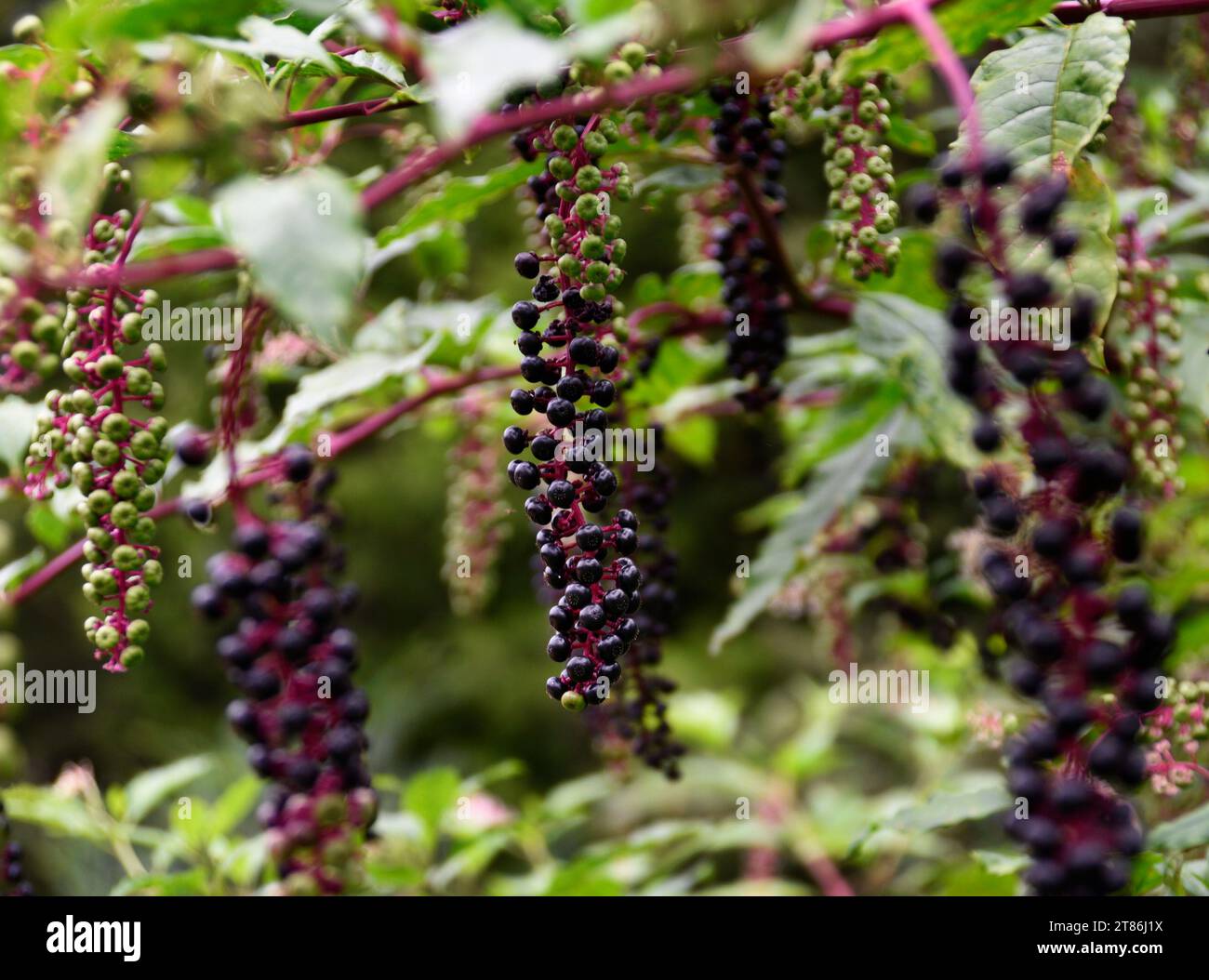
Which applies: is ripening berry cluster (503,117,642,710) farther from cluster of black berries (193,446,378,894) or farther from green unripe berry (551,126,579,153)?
cluster of black berries (193,446,378,894)

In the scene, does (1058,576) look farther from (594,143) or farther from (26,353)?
(26,353)

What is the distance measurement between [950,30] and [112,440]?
3.34ft

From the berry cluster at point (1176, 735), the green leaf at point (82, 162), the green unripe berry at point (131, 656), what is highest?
the green leaf at point (82, 162)

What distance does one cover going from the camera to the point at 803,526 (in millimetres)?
1985

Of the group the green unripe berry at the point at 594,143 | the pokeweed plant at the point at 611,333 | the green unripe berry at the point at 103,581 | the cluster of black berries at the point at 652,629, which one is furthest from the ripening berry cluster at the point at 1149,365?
the green unripe berry at the point at 103,581

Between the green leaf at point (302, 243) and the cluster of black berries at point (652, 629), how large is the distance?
101 cm

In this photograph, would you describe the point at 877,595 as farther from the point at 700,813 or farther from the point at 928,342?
the point at 700,813

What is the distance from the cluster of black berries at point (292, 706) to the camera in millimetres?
1012

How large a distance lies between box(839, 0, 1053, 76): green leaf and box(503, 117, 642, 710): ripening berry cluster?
27cm

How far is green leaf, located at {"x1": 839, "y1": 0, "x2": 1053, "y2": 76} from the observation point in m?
1.04

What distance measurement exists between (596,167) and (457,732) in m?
6.15

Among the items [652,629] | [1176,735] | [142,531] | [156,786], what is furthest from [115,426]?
[156,786]

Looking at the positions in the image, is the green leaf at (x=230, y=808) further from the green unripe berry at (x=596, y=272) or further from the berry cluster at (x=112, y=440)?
the green unripe berry at (x=596, y=272)

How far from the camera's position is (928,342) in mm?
1844
